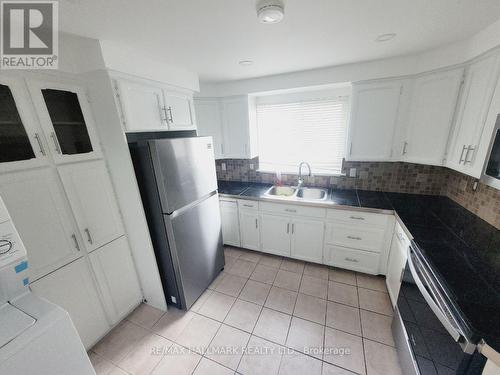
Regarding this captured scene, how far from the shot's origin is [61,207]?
1.43m

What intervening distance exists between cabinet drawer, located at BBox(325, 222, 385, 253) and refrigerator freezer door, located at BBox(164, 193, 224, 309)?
1.34 m

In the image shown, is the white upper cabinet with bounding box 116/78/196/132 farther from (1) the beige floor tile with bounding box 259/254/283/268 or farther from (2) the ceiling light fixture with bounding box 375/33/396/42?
(1) the beige floor tile with bounding box 259/254/283/268

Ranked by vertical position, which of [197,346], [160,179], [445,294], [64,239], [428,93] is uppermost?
[428,93]

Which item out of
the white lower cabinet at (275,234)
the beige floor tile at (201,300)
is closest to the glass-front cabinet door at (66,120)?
the beige floor tile at (201,300)

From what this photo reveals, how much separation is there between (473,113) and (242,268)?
8.71 feet

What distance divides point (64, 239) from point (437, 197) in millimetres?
3568

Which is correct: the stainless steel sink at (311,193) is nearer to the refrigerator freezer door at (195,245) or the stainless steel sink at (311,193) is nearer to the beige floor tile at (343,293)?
the beige floor tile at (343,293)

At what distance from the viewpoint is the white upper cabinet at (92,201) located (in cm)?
150

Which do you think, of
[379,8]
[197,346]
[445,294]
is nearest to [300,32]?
[379,8]

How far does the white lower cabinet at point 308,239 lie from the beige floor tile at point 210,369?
1.43 metres

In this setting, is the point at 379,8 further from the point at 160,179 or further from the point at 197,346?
the point at 197,346

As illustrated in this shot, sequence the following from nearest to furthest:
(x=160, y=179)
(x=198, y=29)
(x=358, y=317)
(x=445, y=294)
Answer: (x=445, y=294), (x=198, y=29), (x=160, y=179), (x=358, y=317)

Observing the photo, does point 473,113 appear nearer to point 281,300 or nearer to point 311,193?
point 311,193

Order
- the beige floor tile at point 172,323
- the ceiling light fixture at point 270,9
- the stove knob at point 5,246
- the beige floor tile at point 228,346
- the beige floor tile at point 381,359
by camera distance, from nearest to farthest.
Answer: the stove knob at point 5,246, the ceiling light fixture at point 270,9, the beige floor tile at point 381,359, the beige floor tile at point 228,346, the beige floor tile at point 172,323
